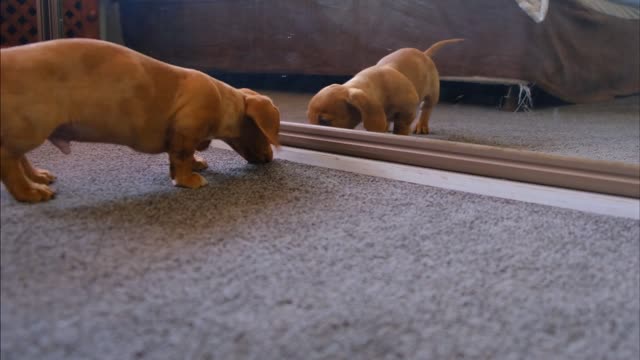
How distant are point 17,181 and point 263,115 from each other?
34cm

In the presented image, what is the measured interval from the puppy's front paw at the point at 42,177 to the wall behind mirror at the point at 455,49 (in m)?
0.67

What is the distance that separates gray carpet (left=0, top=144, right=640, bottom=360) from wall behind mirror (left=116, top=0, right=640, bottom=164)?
70 cm

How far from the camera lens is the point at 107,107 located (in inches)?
28.0

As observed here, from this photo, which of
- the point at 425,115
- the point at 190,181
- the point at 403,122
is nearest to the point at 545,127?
the point at 425,115

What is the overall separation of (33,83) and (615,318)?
60cm

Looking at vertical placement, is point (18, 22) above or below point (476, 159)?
above

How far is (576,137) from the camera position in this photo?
1.40 meters

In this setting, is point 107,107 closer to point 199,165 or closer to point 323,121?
point 199,165

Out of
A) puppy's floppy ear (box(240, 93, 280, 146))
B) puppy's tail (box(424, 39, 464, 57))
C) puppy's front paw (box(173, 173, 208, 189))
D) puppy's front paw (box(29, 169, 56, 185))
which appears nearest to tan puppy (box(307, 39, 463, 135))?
puppy's tail (box(424, 39, 464, 57))

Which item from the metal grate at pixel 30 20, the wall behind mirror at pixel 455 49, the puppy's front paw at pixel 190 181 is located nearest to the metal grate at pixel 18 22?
the metal grate at pixel 30 20

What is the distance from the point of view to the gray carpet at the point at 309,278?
0.43m

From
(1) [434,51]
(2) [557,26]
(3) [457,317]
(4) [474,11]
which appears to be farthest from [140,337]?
(2) [557,26]

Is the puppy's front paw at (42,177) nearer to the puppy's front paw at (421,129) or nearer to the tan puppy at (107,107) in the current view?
the tan puppy at (107,107)

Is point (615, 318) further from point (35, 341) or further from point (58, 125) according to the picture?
point (58, 125)
